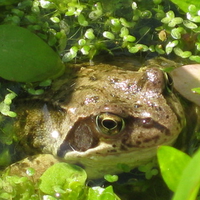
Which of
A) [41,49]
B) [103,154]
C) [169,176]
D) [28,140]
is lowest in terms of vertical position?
[28,140]

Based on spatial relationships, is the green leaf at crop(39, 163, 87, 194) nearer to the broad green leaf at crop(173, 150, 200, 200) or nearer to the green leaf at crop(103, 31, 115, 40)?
the green leaf at crop(103, 31, 115, 40)

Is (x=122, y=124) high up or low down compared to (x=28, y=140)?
up

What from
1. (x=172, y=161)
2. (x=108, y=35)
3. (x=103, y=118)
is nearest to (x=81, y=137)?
(x=103, y=118)

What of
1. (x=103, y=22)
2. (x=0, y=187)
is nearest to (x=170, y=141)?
(x=0, y=187)

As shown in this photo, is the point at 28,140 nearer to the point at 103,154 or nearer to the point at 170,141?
the point at 103,154

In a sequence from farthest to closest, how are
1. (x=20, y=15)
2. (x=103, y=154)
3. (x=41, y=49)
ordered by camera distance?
(x=20, y=15) < (x=41, y=49) < (x=103, y=154)

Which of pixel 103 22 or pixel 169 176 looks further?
pixel 103 22

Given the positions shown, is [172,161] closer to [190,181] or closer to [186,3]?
[190,181]
